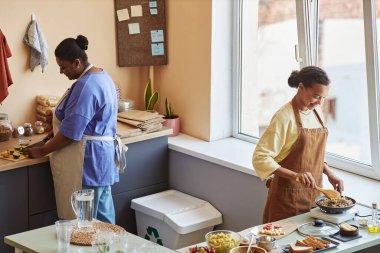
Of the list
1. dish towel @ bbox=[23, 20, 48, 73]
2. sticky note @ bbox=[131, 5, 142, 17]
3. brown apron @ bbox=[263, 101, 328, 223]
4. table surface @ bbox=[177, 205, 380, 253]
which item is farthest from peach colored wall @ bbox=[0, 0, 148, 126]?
table surface @ bbox=[177, 205, 380, 253]

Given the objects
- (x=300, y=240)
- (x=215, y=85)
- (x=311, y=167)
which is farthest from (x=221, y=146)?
(x=300, y=240)

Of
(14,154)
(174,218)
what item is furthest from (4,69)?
(174,218)

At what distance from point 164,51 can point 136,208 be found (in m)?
1.26

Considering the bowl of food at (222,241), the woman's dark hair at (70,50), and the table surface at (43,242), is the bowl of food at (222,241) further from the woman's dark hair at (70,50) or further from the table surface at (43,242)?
the woman's dark hair at (70,50)

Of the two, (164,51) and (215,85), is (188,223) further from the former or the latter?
(164,51)

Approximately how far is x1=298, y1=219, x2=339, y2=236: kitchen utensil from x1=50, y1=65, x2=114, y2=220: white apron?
146 centimetres

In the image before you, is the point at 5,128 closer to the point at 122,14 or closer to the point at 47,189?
the point at 47,189

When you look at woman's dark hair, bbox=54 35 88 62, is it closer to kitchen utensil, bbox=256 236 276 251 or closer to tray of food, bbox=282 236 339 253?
kitchen utensil, bbox=256 236 276 251

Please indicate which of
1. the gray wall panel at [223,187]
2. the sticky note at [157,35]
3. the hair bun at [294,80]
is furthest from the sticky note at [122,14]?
the hair bun at [294,80]

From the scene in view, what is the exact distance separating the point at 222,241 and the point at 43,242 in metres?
0.85

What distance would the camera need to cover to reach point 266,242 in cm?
367

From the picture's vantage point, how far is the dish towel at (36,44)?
210 inches

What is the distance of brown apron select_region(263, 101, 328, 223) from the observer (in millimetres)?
4223

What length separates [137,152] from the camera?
18.1 ft
